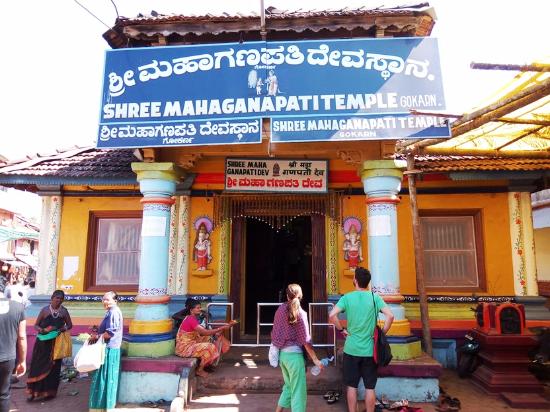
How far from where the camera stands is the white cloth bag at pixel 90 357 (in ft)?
16.2

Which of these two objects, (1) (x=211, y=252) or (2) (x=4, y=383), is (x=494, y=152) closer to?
(1) (x=211, y=252)

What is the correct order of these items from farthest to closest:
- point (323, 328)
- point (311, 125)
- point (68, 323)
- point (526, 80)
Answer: point (323, 328)
point (68, 323)
point (311, 125)
point (526, 80)

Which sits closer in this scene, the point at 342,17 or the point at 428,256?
the point at 342,17

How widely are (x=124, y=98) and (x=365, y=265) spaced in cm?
516

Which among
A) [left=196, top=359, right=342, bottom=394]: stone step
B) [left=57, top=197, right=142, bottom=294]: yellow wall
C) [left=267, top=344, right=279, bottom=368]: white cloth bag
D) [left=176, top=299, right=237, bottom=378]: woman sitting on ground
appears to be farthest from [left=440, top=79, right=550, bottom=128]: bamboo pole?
[left=57, top=197, right=142, bottom=294]: yellow wall

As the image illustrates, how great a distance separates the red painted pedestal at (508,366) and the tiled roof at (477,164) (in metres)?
2.73

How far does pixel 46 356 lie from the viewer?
600 centimetres

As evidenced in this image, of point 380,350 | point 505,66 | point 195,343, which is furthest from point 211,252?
point 505,66

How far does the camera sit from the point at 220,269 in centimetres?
764

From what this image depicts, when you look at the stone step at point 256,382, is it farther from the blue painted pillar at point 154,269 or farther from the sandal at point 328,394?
the blue painted pillar at point 154,269

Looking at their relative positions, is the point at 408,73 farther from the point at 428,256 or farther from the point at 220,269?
the point at 220,269

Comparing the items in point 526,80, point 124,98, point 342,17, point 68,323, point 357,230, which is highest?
point 342,17

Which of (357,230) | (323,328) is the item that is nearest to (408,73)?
(357,230)

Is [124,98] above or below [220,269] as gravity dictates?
above
